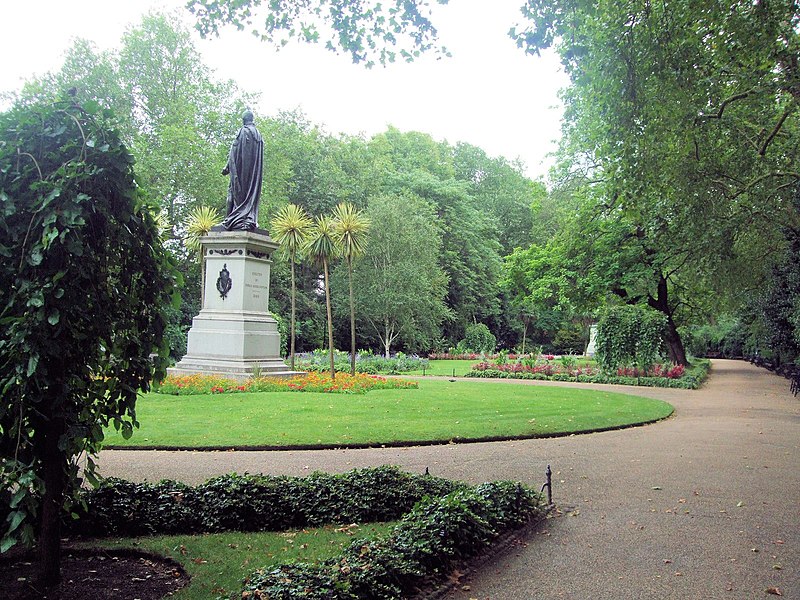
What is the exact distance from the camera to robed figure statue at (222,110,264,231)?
63.7 feet

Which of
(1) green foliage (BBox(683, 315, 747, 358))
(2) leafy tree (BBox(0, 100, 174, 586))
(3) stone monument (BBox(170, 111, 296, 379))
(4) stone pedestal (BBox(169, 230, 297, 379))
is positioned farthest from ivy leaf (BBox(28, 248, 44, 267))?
(1) green foliage (BBox(683, 315, 747, 358))

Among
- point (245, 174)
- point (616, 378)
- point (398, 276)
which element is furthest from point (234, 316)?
point (398, 276)

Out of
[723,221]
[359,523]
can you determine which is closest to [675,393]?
[723,221]

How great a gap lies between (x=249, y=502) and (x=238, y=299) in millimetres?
12879

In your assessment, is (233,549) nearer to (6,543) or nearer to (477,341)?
(6,543)

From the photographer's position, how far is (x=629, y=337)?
86.0 feet

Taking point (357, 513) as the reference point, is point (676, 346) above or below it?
above

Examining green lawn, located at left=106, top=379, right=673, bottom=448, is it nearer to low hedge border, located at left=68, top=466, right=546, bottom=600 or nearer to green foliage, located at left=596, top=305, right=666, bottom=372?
low hedge border, located at left=68, top=466, right=546, bottom=600

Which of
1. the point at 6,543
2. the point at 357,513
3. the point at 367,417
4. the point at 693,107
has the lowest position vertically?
the point at 357,513

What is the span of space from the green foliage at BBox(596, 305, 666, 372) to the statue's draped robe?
15.2 metres

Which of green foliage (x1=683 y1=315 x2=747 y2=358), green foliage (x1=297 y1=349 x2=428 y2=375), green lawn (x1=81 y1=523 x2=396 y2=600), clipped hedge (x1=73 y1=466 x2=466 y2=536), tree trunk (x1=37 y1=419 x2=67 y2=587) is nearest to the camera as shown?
tree trunk (x1=37 y1=419 x2=67 y2=587)

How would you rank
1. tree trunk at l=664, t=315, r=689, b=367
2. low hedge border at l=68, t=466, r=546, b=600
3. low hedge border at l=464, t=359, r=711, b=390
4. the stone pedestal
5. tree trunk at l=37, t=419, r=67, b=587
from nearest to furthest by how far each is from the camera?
tree trunk at l=37, t=419, r=67, b=587 < low hedge border at l=68, t=466, r=546, b=600 < the stone pedestal < low hedge border at l=464, t=359, r=711, b=390 < tree trunk at l=664, t=315, r=689, b=367

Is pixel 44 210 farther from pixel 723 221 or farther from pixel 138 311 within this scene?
→ pixel 723 221

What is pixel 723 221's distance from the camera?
1479 centimetres
